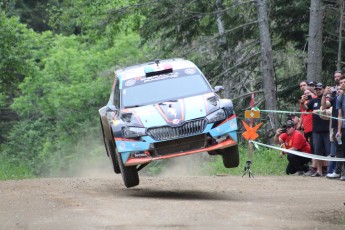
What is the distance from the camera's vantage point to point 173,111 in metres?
15.1

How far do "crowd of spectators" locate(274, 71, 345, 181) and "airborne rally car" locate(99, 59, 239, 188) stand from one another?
2.82 m

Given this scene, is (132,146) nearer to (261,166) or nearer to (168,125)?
(168,125)

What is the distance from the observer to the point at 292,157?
19828 millimetres

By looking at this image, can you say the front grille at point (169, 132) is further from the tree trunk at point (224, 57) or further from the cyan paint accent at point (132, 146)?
the tree trunk at point (224, 57)

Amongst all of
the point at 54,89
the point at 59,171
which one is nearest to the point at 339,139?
the point at 59,171

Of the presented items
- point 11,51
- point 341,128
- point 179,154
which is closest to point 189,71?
point 179,154

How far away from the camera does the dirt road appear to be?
11438 millimetres

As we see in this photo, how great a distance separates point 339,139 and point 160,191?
3888mm

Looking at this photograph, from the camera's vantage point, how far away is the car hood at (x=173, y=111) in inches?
589

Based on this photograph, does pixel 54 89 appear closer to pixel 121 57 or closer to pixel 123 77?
pixel 121 57

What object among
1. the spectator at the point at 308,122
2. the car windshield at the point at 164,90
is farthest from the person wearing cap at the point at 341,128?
the car windshield at the point at 164,90

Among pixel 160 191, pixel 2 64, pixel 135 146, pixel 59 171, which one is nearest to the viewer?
pixel 135 146

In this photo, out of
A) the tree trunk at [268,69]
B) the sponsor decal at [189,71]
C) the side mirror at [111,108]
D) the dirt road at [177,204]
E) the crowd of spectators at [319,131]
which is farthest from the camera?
the tree trunk at [268,69]

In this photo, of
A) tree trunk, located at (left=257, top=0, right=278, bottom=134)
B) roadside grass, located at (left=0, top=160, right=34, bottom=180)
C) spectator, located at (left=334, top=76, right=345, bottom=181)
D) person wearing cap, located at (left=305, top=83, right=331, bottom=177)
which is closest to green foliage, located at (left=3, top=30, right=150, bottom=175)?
tree trunk, located at (left=257, top=0, right=278, bottom=134)
